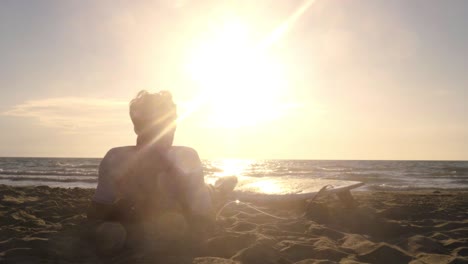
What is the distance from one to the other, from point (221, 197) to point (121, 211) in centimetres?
266

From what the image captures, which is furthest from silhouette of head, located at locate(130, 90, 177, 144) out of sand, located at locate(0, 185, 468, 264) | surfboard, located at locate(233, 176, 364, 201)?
surfboard, located at locate(233, 176, 364, 201)

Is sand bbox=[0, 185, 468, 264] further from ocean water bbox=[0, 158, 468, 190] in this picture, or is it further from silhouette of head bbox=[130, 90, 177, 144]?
ocean water bbox=[0, 158, 468, 190]

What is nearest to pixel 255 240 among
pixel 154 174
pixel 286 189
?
pixel 154 174

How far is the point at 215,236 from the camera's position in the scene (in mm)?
3592

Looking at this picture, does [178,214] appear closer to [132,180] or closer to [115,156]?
[132,180]

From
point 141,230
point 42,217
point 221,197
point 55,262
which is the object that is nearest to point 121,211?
point 141,230

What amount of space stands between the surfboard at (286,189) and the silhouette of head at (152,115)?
2.90 m

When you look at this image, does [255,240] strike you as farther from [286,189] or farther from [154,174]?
[286,189]

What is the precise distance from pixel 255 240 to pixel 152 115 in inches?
62.9

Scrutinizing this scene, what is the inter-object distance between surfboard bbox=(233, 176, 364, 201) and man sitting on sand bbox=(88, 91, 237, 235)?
8.09 feet

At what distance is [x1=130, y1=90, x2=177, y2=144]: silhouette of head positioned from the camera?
349cm

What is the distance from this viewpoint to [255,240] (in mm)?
3502

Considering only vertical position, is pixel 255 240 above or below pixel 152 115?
below

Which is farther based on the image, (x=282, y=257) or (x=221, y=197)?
(x=221, y=197)
